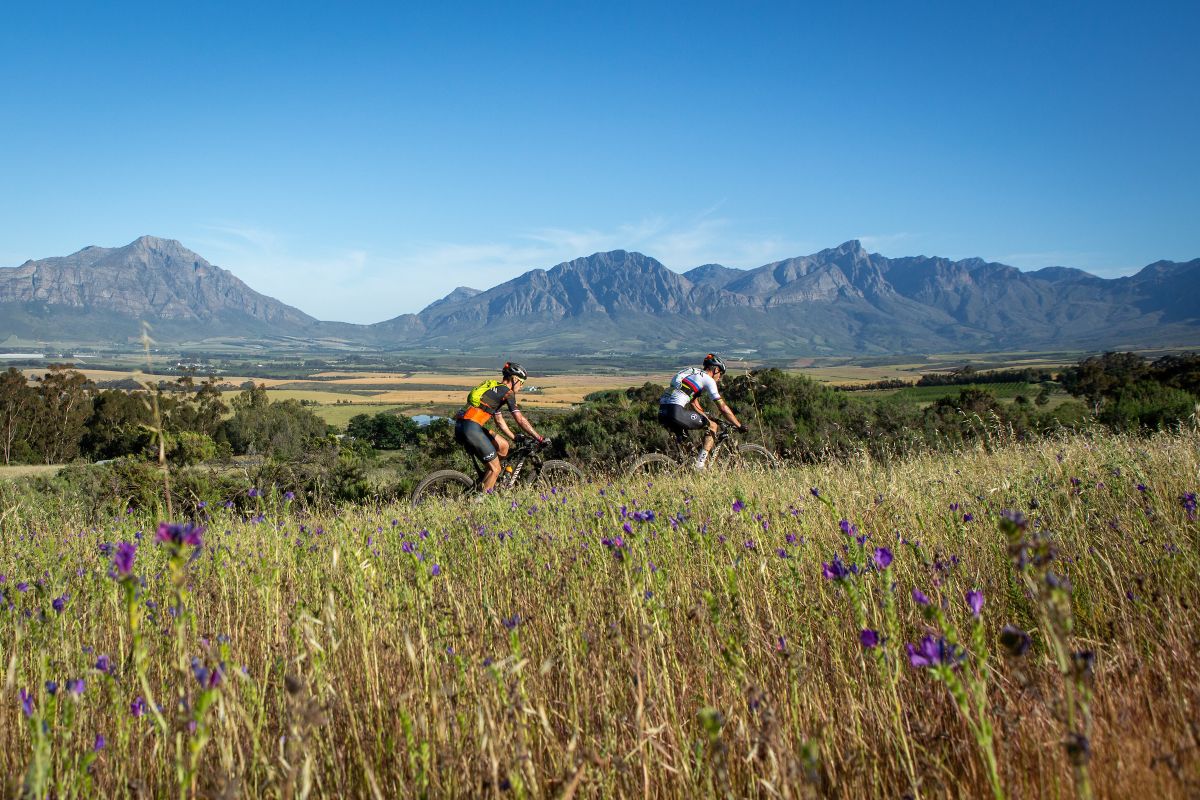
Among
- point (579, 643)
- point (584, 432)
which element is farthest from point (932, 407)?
point (579, 643)

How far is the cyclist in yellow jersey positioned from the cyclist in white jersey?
226cm

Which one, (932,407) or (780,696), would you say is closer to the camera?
(780,696)

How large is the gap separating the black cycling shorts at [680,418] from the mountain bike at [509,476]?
156 centimetres

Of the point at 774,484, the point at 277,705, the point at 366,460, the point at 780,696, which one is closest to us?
the point at 780,696

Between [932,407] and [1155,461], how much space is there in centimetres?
1315

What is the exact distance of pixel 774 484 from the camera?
281 inches

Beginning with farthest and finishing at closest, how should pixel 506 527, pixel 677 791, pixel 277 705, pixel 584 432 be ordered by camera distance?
pixel 584 432 → pixel 506 527 → pixel 277 705 → pixel 677 791

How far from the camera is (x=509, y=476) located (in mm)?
10445

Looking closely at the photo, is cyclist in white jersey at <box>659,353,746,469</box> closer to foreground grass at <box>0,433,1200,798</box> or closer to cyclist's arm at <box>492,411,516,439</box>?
cyclist's arm at <box>492,411,516,439</box>

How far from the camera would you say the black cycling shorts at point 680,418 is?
11203mm

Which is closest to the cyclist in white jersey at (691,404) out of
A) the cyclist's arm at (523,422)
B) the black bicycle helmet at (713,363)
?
the black bicycle helmet at (713,363)

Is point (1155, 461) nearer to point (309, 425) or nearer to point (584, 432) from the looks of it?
point (584, 432)

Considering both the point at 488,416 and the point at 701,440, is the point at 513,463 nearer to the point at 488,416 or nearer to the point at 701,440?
the point at 488,416

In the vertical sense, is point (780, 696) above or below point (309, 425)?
above
